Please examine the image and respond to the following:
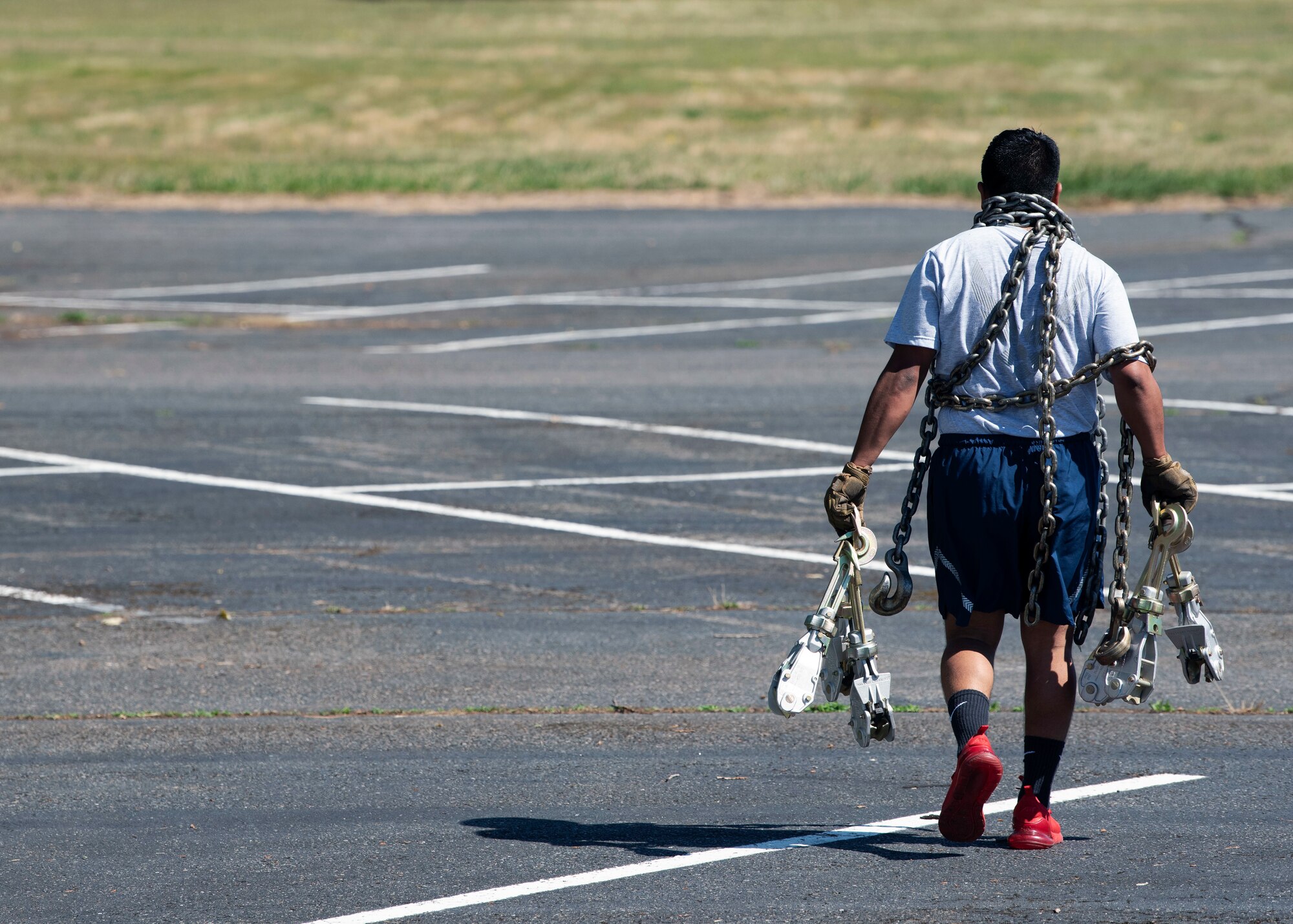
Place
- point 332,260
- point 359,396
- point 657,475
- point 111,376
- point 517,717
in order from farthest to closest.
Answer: point 332,260
point 111,376
point 359,396
point 657,475
point 517,717

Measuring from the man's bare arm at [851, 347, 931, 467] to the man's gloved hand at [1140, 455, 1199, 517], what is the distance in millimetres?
695

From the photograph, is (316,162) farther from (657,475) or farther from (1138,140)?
(657,475)

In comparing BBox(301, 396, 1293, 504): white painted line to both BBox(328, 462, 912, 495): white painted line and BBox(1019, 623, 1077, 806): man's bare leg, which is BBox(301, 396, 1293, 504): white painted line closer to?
BBox(328, 462, 912, 495): white painted line

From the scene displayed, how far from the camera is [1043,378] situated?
5.01 metres

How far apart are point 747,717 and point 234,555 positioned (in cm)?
346

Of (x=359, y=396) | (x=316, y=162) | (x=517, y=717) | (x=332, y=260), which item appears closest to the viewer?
(x=517, y=717)

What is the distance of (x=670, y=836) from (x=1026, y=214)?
2118 mm

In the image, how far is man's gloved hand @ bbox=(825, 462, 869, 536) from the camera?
508 cm

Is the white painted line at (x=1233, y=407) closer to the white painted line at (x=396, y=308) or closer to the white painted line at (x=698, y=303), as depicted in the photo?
the white painted line at (x=698, y=303)

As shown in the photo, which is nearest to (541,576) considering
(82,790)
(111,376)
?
(82,790)

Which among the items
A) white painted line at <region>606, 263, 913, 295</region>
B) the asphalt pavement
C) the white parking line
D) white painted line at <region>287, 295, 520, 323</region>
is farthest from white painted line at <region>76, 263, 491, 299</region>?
the white parking line

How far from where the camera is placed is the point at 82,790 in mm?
5840

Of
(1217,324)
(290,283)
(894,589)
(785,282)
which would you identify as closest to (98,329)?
(290,283)


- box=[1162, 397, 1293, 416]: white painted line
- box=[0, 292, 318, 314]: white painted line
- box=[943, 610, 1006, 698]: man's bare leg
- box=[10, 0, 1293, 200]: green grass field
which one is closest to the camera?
box=[943, 610, 1006, 698]: man's bare leg
